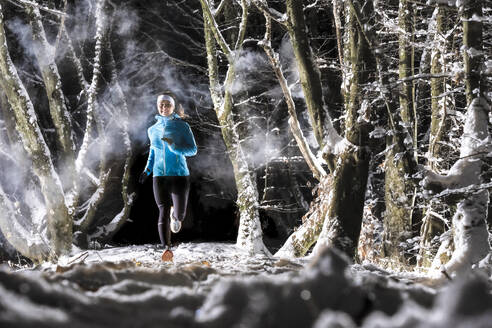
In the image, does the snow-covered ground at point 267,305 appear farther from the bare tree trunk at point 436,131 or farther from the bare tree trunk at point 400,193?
the bare tree trunk at point 400,193

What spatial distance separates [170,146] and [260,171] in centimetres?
953

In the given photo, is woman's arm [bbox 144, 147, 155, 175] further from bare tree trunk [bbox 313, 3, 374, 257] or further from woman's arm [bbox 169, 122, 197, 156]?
bare tree trunk [bbox 313, 3, 374, 257]

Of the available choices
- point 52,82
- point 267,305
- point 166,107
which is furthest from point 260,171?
point 267,305

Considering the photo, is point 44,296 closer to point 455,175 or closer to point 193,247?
point 455,175

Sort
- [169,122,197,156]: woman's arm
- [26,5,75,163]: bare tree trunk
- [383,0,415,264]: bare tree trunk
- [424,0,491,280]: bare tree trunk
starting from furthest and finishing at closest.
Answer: [26,5,75,163]: bare tree trunk
[383,0,415,264]: bare tree trunk
[169,122,197,156]: woman's arm
[424,0,491,280]: bare tree trunk

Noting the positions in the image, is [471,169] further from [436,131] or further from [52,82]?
[52,82]

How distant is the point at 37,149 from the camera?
8625 mm

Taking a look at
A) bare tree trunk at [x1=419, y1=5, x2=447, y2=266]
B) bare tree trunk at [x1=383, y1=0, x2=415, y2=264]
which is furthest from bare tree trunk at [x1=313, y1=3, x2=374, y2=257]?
bare tree trunk at [x1=383, y1=0, x2=415, y2=264]

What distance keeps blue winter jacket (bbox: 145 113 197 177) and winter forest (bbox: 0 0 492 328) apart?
1188mm

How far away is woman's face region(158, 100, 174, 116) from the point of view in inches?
225

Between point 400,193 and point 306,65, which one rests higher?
point 306,65

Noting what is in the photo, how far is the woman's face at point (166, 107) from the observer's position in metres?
5.70

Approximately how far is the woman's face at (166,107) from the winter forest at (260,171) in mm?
1785

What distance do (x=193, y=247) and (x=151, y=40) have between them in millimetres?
8045
